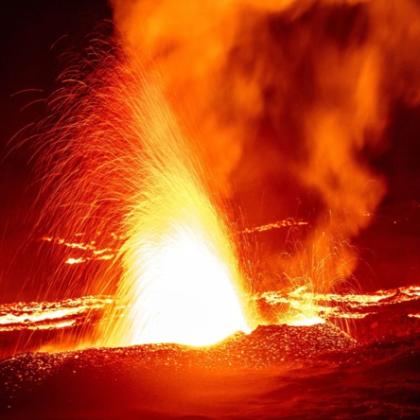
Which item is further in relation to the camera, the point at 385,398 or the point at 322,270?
the point at 322,270

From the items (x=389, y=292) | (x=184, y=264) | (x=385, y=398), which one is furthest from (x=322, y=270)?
(x=385, y=398)

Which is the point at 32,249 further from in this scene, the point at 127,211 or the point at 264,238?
the point at 264,238

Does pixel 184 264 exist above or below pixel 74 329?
above

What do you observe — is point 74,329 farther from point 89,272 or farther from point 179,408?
point 179,408

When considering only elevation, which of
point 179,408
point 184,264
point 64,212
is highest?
point 64,212

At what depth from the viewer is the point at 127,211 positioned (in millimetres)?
14766

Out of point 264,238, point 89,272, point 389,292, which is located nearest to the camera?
point 389,292

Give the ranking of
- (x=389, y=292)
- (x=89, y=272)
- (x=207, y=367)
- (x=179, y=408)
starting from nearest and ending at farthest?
(x=179, y=408) < (x=207, y=367) < (x=389, y=292) < (x=89, y=272)

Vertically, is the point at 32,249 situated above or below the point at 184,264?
above

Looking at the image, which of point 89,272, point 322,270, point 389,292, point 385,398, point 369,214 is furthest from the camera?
point 369,214

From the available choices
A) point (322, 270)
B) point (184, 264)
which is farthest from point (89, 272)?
point (322, 270)

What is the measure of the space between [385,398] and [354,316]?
661 cm

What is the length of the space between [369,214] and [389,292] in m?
6.31

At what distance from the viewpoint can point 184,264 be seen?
43.5ft
